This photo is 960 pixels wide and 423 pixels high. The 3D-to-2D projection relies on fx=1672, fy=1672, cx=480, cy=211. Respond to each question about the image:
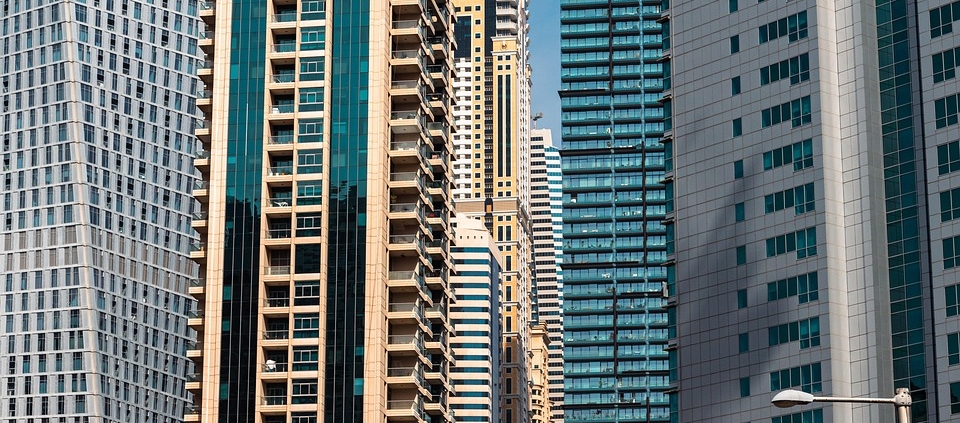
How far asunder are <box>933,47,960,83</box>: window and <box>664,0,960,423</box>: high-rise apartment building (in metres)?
0.10

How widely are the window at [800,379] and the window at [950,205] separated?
14586 mm

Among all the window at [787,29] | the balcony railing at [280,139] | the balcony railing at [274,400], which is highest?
the window at [787,29]

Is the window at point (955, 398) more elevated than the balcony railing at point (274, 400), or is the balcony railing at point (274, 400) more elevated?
the balcony railing at point (274, 400)

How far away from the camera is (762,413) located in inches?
5010

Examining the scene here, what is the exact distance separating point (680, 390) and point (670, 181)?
62.5ft

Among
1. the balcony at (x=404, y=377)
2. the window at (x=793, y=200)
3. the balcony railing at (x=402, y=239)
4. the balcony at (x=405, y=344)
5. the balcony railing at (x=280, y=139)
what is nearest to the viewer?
the window at (x=793, y=200)

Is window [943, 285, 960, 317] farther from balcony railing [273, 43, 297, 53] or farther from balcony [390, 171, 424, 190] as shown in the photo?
balcony railing [273, 43, 297, 53]

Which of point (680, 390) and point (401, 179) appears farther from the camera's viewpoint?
point (401, 179)

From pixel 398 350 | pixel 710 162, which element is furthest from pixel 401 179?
pixel 710 162

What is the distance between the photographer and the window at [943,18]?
121m

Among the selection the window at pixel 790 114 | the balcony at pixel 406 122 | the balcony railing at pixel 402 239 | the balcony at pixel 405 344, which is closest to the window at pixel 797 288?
the window at pixel 790 114

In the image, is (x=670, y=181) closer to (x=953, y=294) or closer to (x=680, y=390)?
(x=680, y=390)

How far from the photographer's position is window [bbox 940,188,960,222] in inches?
4668

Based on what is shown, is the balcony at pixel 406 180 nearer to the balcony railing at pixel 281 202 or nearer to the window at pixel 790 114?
the balcony railing at pixel 281 202
